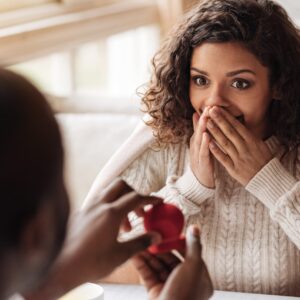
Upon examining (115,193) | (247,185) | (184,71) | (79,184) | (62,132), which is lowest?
(79,184)

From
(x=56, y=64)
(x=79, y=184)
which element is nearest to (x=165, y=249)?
(x=79, y=184)

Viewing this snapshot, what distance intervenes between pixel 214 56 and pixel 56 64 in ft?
4.23

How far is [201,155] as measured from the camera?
1588 mm

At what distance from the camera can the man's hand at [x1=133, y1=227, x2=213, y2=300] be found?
0.74 m

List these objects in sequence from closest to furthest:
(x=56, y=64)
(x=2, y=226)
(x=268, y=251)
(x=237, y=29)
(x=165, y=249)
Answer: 1. (x=2, y=226)
2. (x=165, y=249)
3. (x=237, y=29)
4. (x=268, y=251)
5. (x=56, y=64)

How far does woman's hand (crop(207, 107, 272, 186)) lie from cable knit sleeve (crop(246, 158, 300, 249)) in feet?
0.07

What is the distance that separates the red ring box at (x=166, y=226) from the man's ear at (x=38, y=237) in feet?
1.01

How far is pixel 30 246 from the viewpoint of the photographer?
1.67ft

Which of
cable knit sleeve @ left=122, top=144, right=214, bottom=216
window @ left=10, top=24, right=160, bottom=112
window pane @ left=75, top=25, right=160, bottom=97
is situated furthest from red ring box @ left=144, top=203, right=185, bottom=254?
window pane @ left=75, top=25, right=160, bottom=97

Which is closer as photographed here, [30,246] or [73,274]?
[30,246]

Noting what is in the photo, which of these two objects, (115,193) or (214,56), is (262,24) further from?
(115,193)

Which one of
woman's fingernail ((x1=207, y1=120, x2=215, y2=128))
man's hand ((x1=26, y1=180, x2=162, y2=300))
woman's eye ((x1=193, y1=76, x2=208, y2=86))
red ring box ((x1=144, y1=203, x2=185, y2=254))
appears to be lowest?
woman's fingernail ((x1=207, y1=120, x2=215, y2=128))

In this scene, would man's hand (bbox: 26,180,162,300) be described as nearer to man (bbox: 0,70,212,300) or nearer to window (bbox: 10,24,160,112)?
man (bbox: 0,70,212,300)

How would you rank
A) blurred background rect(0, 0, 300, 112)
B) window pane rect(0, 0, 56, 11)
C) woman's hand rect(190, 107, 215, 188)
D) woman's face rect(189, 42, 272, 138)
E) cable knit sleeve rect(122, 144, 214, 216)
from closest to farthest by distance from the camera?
woman's face rect(189, 42, 272, 138) < woman's hand rect(190, 107, 215, 188) < cable knit sleeve rect(122, 144, 214, 216) < blurred background rect(0, 0, 300, 112) < window pane rect(0, 0, 56, 11)
